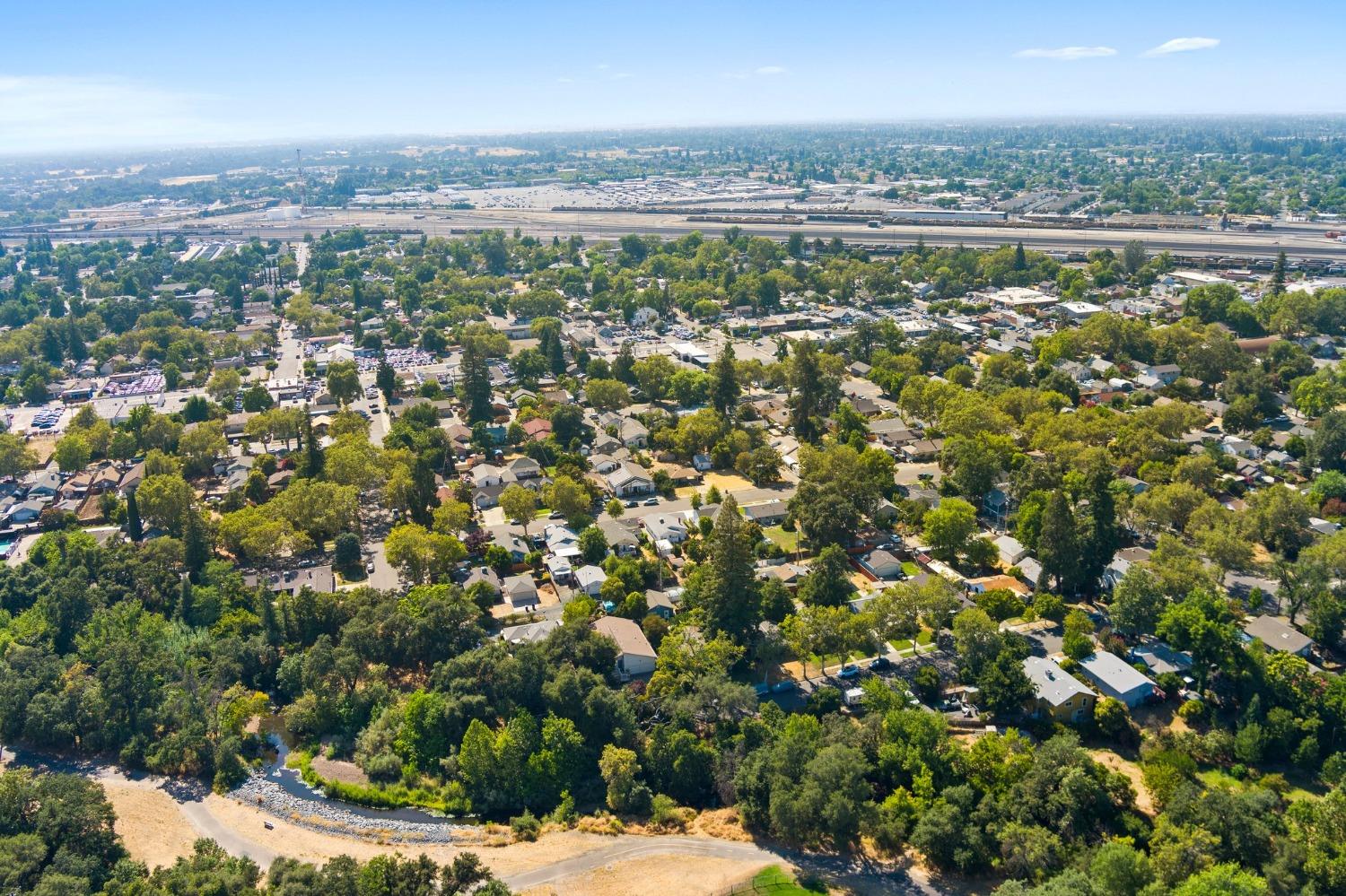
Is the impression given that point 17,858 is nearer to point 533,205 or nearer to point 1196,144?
point 533,205

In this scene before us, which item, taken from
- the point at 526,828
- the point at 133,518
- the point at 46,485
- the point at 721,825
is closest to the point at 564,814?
the point at 526,828

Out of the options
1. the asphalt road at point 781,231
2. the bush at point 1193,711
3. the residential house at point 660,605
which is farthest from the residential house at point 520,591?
the asphalt road at point 781,231

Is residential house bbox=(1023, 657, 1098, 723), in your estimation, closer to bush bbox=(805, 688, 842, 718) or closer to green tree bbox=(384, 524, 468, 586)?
bush bbox=(805, 688, 842, 718)

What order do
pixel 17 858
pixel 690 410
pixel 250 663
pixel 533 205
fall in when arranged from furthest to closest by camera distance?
pixel 533 205 < pixel 690 410 < pixel 250 663 < pixel 17 858

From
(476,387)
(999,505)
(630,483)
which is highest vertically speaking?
(476,387)

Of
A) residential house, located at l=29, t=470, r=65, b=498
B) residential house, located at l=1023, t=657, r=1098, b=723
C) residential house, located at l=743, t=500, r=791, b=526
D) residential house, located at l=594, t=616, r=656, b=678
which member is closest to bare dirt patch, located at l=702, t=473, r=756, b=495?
residential house, located at l=743, t=500, r=791, b=526

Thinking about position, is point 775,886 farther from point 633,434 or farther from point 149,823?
point 633,434

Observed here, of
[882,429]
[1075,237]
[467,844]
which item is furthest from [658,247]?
[467,844]
